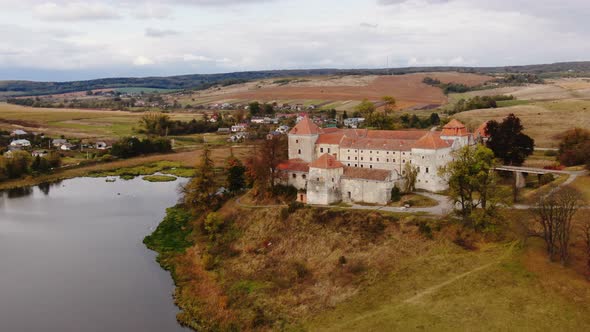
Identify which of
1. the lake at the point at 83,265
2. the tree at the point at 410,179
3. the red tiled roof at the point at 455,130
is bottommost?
the lake at the point at 83,265

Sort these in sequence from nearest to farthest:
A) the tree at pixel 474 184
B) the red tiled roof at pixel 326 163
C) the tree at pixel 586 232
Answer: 1. the tree at pixel 586 232
2. the tree at pixel 474 184
3. the red tiled roof at pixel 326 163

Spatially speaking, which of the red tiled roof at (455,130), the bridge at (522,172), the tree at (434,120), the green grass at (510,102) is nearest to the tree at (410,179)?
the red tiled roof at (455,130)

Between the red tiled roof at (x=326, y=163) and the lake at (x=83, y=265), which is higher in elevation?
the red tiled roof at (x=326, y=163)

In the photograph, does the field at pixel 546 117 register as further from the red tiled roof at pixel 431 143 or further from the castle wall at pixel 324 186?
the castle wall at pixel 324 186

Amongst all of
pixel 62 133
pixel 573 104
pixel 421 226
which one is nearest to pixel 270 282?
pixel 421 226

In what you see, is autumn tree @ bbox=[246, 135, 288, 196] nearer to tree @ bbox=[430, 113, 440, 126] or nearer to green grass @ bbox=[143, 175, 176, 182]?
green grass @ bbox=[143, 175, 176, 182]

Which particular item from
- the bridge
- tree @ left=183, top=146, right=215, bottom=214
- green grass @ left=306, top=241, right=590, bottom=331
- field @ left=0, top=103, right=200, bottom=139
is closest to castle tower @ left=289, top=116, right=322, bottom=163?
tree @ left=183, top=146, right=215, bottom=214
